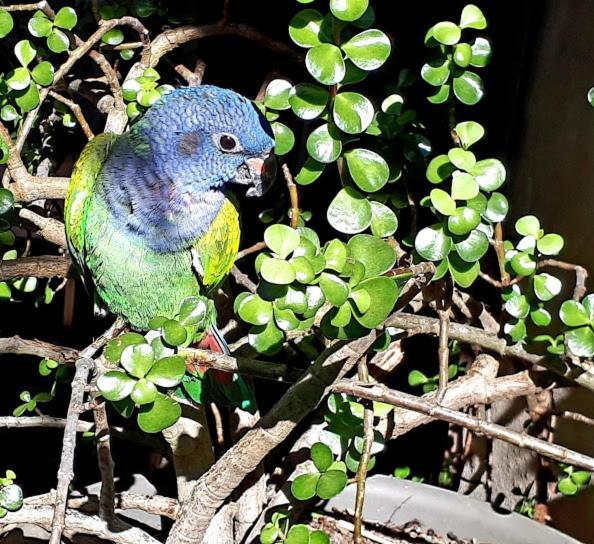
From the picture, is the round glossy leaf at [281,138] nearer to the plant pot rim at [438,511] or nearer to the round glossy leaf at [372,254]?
the round glossy leaf at [372,254]

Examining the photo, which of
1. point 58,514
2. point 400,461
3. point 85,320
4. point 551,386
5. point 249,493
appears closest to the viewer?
point 58,514

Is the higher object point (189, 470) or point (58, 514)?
point (58, 514)

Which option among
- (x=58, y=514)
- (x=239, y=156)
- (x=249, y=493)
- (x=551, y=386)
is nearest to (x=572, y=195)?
(x=551, y=386)

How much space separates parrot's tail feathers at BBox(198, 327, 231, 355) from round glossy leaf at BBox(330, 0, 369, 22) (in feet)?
1.45

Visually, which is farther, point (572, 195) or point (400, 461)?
point (400, 461)

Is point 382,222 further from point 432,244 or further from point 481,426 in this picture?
point 481,426

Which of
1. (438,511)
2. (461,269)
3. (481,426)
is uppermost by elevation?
(461,269)

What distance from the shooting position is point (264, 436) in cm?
66

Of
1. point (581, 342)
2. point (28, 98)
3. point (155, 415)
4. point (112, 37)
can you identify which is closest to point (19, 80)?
point (28, 98)

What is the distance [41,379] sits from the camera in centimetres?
134

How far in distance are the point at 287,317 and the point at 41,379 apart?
3.13ft

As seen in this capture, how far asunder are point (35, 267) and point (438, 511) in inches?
21.9

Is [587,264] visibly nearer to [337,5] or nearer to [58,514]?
[337,5]

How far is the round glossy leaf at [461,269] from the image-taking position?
0.65 metres
